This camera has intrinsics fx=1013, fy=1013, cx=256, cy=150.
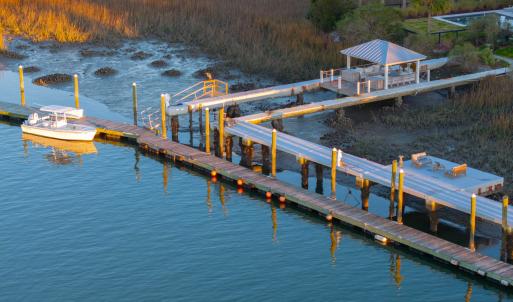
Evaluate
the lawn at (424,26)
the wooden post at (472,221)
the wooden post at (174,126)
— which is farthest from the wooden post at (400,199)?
the lawn at (424,26)

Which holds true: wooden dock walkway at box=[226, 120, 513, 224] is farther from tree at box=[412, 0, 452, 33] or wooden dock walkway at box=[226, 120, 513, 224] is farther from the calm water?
tree at box=[412, 0, 452, 33]

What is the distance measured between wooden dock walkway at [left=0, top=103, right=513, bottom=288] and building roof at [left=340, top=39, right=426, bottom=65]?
1398 cm

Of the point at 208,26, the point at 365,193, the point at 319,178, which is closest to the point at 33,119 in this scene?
the point at 319,178

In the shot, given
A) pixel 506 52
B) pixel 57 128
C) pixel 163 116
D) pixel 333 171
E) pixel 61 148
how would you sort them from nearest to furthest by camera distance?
pixel 333 171, pixel 163 116, pixel 61 148, pixel 57 128, pixel 506 52

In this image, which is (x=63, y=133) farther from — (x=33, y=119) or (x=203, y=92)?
(x=203, y=92)

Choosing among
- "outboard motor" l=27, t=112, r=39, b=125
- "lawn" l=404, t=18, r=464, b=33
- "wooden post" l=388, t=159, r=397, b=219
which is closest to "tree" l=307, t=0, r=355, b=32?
"lawn" l=404, t=18, r=464, b=33

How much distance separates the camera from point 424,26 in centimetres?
8250

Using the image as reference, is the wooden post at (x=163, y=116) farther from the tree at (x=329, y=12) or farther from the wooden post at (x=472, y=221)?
the tree at (x=329, y=12)

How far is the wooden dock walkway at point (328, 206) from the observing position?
142 feet

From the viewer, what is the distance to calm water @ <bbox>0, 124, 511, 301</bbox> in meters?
42.6

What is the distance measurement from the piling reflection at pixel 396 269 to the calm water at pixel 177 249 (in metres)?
0.04

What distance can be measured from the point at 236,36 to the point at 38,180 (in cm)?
3161

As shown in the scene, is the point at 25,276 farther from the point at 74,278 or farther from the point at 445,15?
the point at 445,15

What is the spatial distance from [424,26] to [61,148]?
34544 mm
